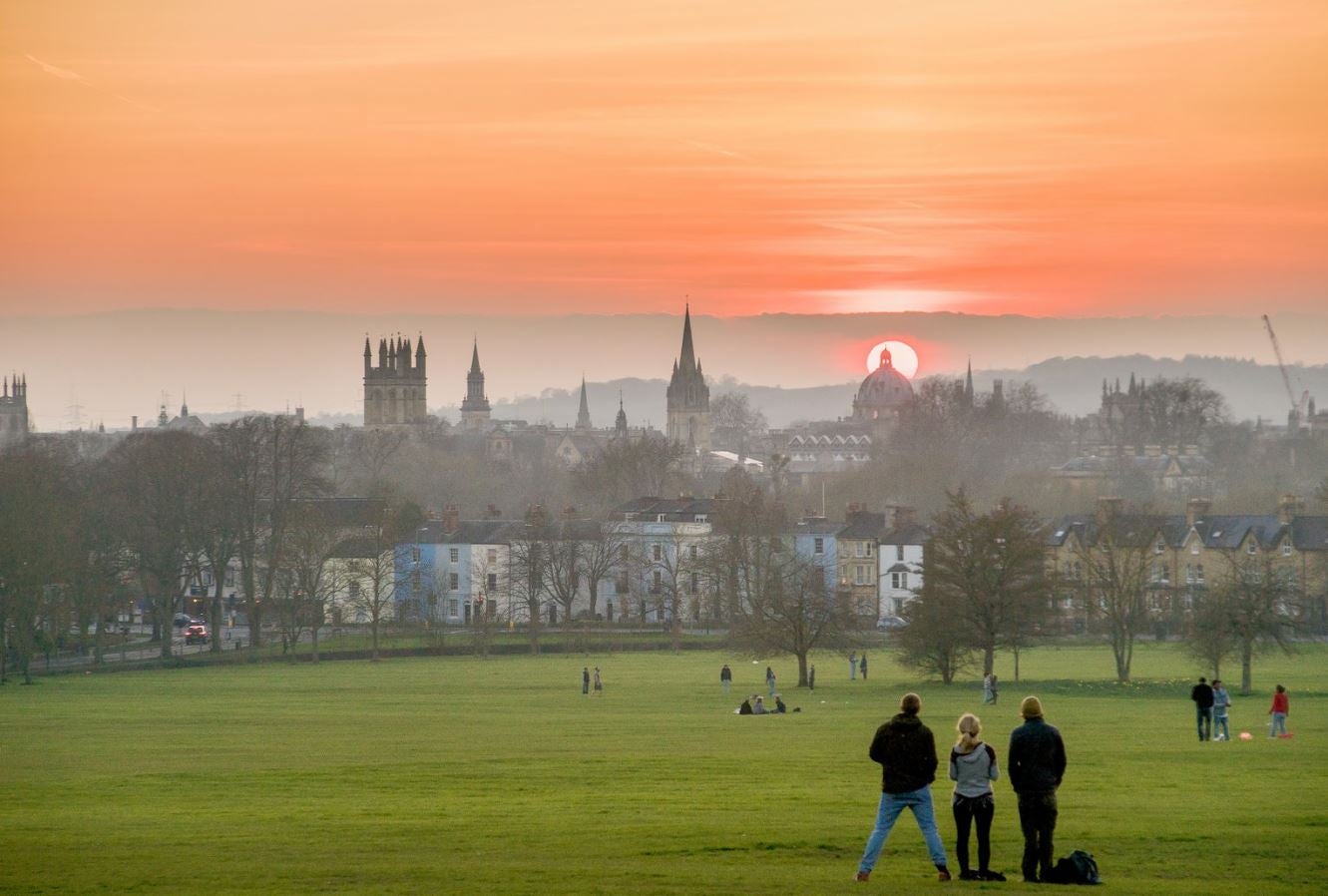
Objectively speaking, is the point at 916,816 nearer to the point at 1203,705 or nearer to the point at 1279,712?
the point at 1203,705

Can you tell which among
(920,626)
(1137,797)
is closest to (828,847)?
(1137,797)

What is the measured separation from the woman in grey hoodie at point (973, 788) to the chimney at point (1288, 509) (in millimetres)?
85796

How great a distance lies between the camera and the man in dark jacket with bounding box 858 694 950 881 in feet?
63.4

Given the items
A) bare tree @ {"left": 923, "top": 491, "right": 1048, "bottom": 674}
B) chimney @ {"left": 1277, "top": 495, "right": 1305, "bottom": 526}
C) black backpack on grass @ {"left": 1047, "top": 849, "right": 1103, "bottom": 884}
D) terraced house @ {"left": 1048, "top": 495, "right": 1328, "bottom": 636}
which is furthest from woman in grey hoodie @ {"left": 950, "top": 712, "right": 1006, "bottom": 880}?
chimney @ {"left": 1277, "top": 495, "right": 1305, "bottom": 526}

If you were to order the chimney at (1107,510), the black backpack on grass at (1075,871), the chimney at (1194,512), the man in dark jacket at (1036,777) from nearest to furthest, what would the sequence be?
the man in dark jacket at (1036,777) → the black backpack on grass at (1075,871) → the chimney at (1107,510) → the chimney at (1194,512)

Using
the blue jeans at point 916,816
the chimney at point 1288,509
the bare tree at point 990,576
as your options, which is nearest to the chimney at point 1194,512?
the chimney at point 1288,509

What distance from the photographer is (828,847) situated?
22.3 meters

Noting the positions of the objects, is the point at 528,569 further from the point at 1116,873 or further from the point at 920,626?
the point at 1116,873

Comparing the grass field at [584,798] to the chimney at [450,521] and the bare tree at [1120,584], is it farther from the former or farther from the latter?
the chimney at [450,521]

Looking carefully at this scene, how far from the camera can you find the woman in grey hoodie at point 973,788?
63.6 ft

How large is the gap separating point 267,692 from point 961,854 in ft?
150

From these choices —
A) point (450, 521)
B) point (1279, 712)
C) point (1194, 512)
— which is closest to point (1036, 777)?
point (1279, 712)

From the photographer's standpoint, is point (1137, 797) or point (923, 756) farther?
point (1137, 797)

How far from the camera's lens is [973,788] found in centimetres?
1947
